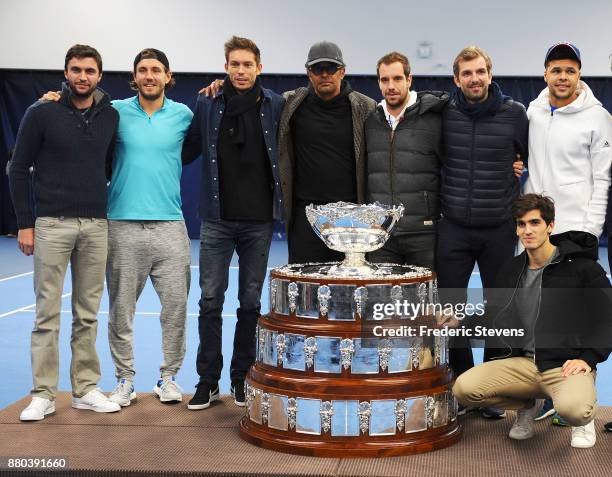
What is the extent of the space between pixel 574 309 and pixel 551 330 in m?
0.15

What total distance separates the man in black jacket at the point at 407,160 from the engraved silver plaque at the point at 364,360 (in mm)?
890

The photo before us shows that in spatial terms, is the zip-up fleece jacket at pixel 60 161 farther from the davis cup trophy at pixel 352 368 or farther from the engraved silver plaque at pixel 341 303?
the engraved silver plaque at pixel 341 303

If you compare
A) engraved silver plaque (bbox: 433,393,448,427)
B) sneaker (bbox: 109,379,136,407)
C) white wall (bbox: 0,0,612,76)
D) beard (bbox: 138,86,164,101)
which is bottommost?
sneaker (bbox: 109,379,136,407)

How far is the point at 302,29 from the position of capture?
50.8 ft

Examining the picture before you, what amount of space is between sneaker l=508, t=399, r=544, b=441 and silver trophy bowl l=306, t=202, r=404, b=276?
105 centimetres

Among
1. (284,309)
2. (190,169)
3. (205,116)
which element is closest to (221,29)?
(190,169)

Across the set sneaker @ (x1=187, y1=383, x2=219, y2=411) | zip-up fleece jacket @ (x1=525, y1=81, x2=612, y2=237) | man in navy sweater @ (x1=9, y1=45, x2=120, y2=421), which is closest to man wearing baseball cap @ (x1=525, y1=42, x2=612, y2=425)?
zip-up fleece jacket @ (x1=525, y1=81, x2=612, y2=237)

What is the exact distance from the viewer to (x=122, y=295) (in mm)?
5008

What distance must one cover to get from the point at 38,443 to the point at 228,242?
4.83 ft

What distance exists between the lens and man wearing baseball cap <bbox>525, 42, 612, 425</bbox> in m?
4.65

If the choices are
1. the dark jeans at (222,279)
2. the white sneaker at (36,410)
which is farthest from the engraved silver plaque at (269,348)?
the white sneaker at (36,410)

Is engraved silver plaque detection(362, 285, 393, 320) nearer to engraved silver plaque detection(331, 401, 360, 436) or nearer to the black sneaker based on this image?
engraved silver plaque detection(331, 401, 360, 436)

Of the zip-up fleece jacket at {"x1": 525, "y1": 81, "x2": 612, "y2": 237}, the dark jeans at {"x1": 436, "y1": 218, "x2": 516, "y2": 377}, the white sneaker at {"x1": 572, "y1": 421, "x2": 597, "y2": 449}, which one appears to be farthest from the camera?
the dark jeans at {"x1": 436, "y1": 218, "x2": 516, "y2": 377}

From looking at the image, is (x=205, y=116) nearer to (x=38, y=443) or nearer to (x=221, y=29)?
(x=38, y=443)
